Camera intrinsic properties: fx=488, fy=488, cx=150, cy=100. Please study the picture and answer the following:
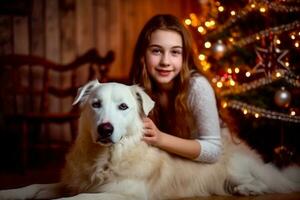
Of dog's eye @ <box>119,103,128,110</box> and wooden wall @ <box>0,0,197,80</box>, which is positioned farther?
wooden wall @ <box>0,0,197,80</box>

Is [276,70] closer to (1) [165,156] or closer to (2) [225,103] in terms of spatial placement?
(2) [225,103]

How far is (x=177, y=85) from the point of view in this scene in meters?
2.66

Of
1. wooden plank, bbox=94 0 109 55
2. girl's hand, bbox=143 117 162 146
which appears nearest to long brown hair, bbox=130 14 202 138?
girl's hand, bbox=143 117 162 146

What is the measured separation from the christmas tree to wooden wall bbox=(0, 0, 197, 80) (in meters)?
1.66

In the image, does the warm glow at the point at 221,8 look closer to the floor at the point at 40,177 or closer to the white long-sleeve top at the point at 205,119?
the white long-sleeve top at the point at 205,119

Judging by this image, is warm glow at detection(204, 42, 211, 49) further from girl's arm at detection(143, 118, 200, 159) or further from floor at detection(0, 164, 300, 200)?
floor at detection(0, 164, 300, 200)

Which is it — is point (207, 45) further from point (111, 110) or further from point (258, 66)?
point (111, 110)

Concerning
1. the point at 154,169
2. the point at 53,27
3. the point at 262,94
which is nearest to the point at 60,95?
the point at 53,27

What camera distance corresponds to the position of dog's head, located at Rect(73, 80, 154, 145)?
2.01 m

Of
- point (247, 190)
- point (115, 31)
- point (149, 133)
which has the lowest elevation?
point (247, 190)

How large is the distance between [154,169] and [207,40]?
136 cm

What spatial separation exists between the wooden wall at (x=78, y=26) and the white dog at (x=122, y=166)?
2.31m

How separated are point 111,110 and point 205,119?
0.64 m

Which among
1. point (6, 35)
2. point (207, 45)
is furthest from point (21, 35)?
point (207, 45)
